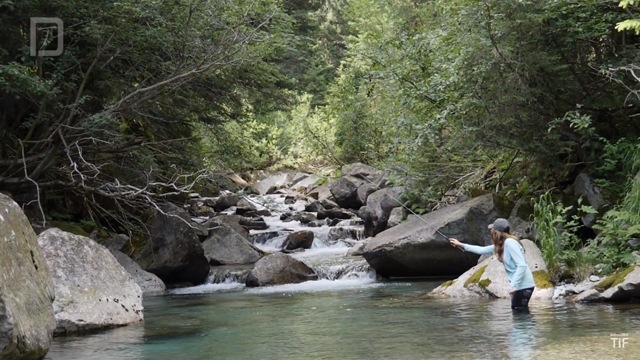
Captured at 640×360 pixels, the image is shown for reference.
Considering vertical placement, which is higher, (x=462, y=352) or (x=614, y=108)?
(x=614, y=108)

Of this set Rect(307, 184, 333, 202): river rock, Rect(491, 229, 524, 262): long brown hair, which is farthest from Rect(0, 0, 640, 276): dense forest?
Rect(307, 184, 333, 202): river rock

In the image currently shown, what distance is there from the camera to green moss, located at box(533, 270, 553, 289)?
1185 cm

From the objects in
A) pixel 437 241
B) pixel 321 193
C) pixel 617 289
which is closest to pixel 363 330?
pixel 617 289

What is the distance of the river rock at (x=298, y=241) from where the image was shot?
21.3 meters

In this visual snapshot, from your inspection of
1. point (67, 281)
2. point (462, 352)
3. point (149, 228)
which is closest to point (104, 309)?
point (67, 281)

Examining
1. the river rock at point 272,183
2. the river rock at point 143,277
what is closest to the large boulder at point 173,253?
the river rock at point 143,277

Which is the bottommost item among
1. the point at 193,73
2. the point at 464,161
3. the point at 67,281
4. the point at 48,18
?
the point at 67,281

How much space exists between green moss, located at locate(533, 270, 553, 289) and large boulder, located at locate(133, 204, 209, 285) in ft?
25.4

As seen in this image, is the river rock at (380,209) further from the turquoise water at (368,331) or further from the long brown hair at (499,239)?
the long brown hair at (499,239)

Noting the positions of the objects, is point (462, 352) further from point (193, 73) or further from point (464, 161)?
point (464, 161)

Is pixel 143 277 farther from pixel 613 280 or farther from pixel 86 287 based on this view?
pixel 613 280

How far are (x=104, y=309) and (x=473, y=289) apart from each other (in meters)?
5.65

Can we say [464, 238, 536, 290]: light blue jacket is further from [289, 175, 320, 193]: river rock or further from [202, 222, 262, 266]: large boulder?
[289, 175, 320, 193]: river rock

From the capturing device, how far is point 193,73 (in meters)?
14.6
